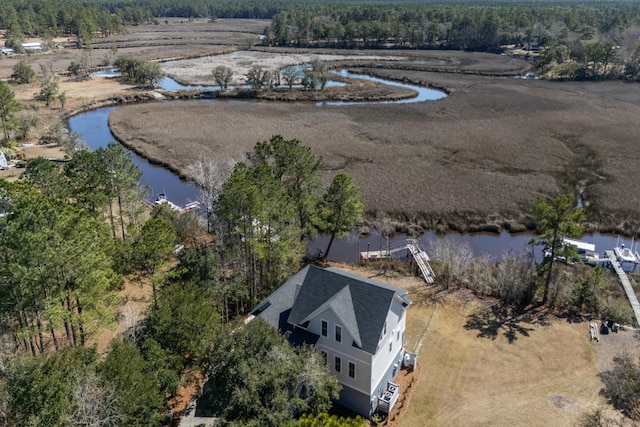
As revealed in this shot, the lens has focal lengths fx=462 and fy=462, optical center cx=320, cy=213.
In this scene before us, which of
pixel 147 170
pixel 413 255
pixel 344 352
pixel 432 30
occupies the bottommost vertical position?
pixel 413 255

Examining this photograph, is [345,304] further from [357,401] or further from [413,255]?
[413,255]


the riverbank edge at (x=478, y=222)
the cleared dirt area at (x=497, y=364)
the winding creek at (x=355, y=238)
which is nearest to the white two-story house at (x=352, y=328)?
the cleared dirt area at (x=497, y=364)

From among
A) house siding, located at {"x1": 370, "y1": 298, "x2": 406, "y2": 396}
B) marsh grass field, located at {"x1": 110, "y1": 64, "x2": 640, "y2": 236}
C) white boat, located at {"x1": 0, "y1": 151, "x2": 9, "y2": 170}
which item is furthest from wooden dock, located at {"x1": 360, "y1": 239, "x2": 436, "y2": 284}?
white boat, located at {"x1": 0, "y1": 151, "x2": 9, "y2": 170}

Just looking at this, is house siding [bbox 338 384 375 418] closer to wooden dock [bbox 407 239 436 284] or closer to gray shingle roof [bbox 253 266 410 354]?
gray shingle roof [bbox 253 266 410 354]

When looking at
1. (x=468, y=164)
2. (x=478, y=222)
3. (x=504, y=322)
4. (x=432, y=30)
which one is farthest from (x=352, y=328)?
(x=432, y=30)

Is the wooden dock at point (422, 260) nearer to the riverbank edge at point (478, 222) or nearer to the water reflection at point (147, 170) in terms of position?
the riverbank edge at point (478, 222)

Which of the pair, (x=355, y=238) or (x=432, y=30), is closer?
(x=355, y=238)
